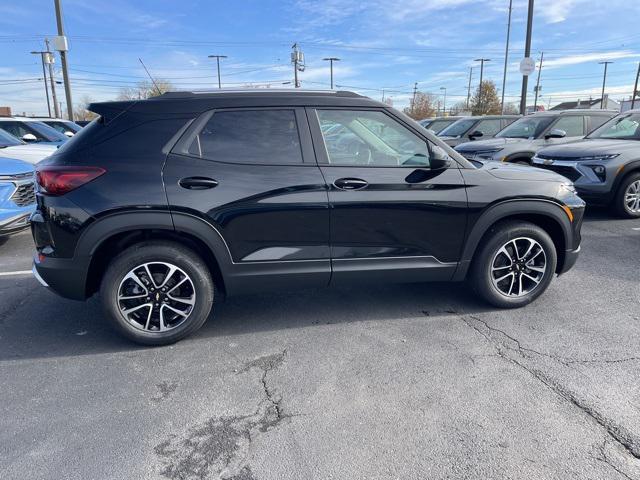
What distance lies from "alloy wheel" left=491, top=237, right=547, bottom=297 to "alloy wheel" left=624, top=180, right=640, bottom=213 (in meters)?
4.64

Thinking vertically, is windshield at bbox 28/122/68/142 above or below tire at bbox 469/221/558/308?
above

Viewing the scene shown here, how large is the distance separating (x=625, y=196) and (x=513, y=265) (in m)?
4.83

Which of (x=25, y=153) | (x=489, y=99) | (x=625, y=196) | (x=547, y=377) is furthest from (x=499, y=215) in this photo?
(x=489, y=99)

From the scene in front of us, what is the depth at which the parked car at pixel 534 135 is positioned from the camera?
8.77m

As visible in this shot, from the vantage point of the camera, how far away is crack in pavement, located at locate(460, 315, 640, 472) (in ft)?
7.58

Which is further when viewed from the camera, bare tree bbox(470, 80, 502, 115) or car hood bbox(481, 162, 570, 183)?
bare tree bbox(470, 80, 502, 115)

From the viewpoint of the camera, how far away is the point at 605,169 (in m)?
7.04

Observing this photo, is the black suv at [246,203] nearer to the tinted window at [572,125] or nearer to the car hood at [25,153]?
the car hood at [25,153]

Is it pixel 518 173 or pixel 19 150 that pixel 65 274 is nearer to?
pixel 518 173

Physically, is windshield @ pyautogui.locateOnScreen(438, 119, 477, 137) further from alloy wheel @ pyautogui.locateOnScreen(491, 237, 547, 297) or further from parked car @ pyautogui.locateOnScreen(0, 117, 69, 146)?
parked car @ pyautogui.locateOnScreen(0, 117, 69, 146)

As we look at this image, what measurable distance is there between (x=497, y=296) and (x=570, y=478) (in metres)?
1.90

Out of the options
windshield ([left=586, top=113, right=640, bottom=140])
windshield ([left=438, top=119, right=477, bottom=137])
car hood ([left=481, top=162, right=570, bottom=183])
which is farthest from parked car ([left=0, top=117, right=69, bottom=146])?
windshield ([left=586, top=113, right=640, bottom=140])

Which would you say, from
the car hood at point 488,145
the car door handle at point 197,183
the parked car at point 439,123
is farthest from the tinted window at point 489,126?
the car door handle at point 197,183

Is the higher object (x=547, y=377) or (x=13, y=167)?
(x=13, y=167)
